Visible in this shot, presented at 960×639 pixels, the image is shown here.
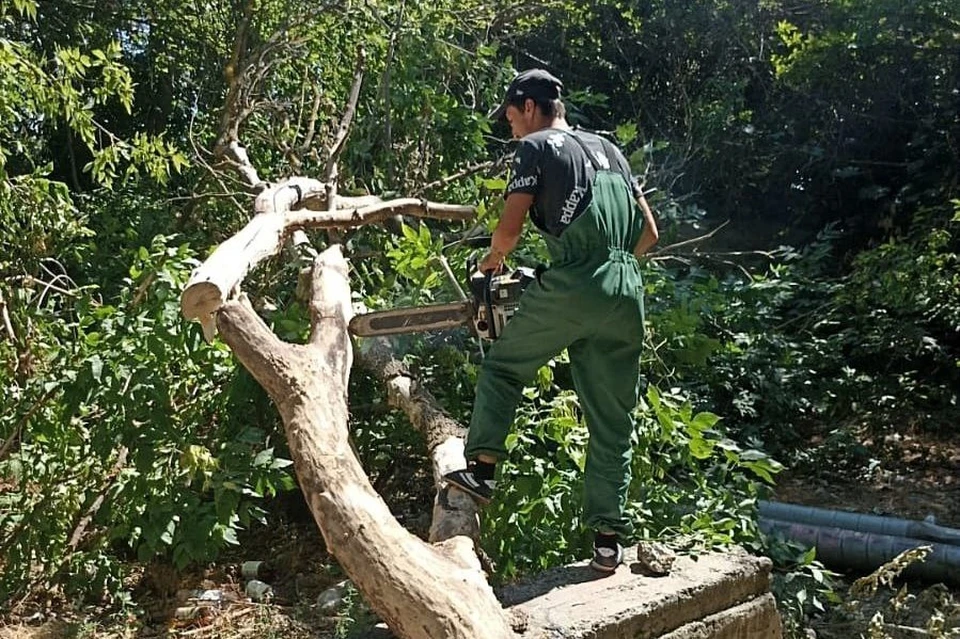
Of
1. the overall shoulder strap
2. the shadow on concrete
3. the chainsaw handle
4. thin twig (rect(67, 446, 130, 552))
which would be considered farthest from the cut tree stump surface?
thin twig (rect(67, 446, 130, 552))

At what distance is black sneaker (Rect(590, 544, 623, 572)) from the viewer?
3.30 m

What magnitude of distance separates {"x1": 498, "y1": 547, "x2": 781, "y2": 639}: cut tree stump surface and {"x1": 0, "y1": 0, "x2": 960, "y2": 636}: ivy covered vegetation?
0.77ft

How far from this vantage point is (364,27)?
22.7 feet

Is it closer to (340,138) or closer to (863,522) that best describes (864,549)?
(863,522)

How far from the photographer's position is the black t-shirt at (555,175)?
325cm

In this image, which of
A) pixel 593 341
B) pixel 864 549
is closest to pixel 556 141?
pixel 593 341

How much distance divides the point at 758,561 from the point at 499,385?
1.06 m

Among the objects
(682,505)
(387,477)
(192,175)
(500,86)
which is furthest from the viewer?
(192,175)

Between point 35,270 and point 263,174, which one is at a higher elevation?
point 263,174

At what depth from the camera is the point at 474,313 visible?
371cm

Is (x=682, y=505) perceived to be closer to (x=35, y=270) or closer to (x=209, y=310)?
(x=209, y=310)

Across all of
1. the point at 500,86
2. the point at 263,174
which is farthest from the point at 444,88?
the point at 263,174

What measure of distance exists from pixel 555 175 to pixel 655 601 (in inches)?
52.2

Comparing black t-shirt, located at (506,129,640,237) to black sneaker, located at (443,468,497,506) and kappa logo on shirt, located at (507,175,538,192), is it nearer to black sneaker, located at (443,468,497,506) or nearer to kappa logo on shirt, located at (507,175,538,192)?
kappa logo on shirt, located at (507,175,538,192)
